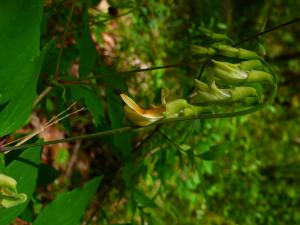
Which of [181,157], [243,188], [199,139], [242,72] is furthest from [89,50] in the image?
[243,188]

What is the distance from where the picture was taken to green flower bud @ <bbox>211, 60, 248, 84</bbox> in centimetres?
98

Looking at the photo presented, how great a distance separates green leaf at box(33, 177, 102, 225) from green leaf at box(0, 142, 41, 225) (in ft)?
0.17

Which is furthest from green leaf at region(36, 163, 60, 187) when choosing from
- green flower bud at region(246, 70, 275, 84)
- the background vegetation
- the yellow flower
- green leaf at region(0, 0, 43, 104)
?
green flower bud at region(246, 70, 275, 84)

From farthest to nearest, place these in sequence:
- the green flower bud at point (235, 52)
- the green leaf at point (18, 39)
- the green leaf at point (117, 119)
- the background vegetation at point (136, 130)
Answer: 1. the green leaf at point (117, 119)
2. the green flower bud at point (235, 52)
3. the background vegetation at point (136, 130)
4. the green leaf at point (18, 39)

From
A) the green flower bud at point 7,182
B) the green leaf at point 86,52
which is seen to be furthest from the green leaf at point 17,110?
the green leaf at point 86,52

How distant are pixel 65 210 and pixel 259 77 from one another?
0.49 m

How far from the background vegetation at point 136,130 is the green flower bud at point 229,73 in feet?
0.40

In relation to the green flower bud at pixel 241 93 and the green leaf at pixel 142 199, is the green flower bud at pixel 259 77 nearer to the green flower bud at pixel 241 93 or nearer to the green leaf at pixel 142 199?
the green flower bud at pixel 241 93

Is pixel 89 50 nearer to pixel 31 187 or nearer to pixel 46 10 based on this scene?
pixel 46 10

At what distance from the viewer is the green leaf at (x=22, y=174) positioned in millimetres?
855

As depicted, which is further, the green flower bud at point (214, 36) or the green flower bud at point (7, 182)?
the green flower bud at point (214, 36)

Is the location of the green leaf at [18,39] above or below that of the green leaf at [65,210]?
above

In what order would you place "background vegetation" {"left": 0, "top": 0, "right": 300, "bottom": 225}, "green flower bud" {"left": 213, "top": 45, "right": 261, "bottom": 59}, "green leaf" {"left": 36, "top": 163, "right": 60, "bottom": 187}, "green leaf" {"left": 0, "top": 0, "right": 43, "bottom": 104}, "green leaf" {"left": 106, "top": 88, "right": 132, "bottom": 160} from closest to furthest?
"green leaf" {"left": 0, "top": 0, "right": 43, "bottom": 104} < "background vegetation" {"left": 0, "top": 0, "right": 300, "bottom": 225} < "green flower bud" {"left": 213, "top": 45, "right": 261, "bottom": 59} < "green leaf" {"left": 106, "top": 88, "right": 132, "bottom": 160} < "green leaf" {"left": 36, "top": 163, "right": 60, "bottom": 187}

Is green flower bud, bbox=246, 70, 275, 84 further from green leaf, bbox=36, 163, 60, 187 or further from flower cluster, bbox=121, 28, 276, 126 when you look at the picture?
green leaf, bbox=36, 163, 60, 187
